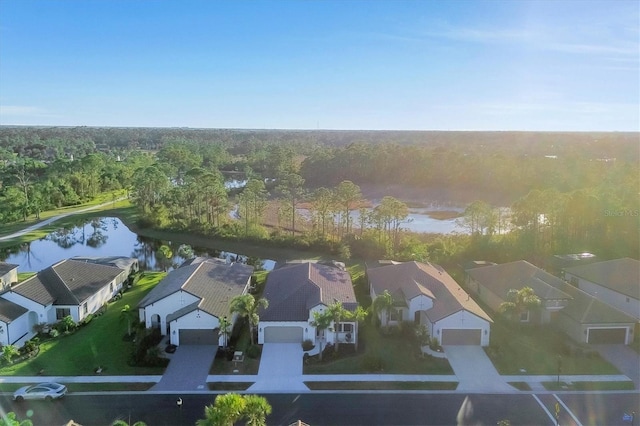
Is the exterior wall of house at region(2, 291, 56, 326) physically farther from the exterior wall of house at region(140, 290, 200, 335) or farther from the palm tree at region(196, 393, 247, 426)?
the palm tree at region(196, 393, 247, 426)

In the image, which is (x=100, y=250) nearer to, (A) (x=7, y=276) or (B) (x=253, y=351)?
(A) (x=7, y=276)

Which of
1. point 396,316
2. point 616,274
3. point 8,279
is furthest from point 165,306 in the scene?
point 616,274

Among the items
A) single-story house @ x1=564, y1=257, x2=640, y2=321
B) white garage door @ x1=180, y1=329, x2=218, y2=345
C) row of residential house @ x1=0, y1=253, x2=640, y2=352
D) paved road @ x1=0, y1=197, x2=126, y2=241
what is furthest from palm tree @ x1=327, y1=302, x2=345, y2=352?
paved road @ x1=0, y1=197, x2=126, y2=241

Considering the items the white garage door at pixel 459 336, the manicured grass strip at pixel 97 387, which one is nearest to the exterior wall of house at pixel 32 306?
the manicured grass strip at pixel 97 387

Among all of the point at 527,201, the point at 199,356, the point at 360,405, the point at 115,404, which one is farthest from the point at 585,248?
the point at 115,404

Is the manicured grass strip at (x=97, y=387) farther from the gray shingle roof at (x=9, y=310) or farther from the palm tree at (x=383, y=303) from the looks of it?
the palm tree at (x=383, y=303)
